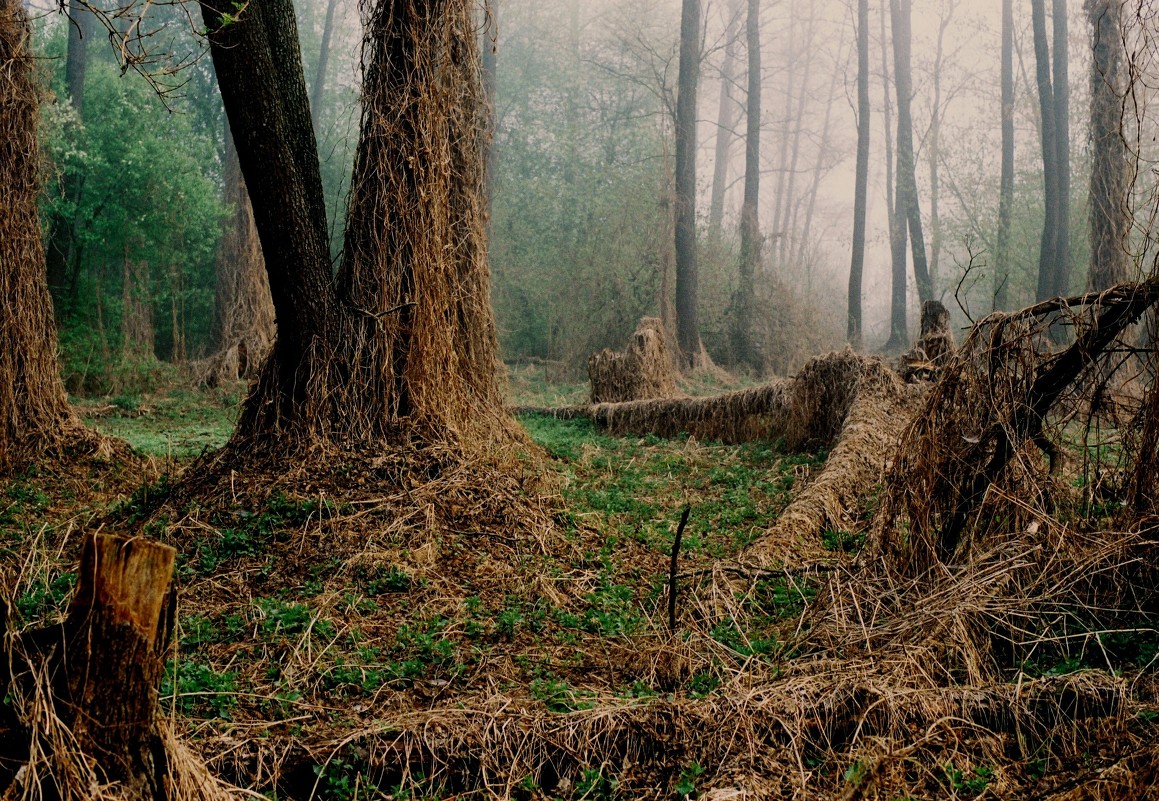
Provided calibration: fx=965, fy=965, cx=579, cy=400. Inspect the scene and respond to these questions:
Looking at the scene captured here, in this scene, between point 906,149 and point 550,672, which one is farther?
point 906,149

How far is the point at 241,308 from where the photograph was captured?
14.6 meters

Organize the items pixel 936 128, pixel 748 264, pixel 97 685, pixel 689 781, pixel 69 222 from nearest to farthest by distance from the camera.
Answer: pixel 97 685 < pixel 689 781 < pixel 69 222 < pixel 748 264 < pixel 936 128

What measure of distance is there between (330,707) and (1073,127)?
86.4 feet

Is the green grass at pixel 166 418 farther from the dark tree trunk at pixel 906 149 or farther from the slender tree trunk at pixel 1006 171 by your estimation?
the slender tree trunk at pixel 1006 171

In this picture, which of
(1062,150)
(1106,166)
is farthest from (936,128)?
(1106,166)

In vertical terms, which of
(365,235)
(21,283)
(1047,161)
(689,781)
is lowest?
(689,781)

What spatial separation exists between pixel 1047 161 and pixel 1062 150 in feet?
1.51

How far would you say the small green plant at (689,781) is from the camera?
107 inches

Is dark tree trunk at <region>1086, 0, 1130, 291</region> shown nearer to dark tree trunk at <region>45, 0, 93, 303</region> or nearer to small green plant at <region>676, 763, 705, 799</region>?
small green plant at <region>676, 763, 705, 799</region>

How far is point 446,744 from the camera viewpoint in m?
2.90

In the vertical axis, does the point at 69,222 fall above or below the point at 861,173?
below

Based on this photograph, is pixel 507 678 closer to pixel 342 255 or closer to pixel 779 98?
pixel 342 255

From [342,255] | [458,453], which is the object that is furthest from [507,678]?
[342,255]

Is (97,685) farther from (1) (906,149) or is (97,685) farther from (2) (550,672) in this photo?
(1) (906,149)
